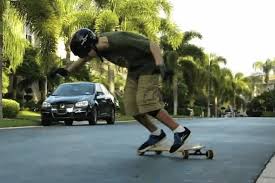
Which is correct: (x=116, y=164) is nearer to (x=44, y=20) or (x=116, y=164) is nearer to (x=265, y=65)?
(x=44, y=20)

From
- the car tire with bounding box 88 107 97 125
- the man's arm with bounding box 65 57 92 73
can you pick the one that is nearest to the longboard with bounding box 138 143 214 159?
the man's arm with bounding box 65 57 92 73

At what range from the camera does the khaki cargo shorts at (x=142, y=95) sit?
8.50m

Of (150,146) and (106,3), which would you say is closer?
(150,146)

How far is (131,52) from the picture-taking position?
28.1ft

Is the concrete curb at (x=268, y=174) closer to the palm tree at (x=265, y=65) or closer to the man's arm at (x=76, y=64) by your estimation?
the man's arm at (x=76, y=64)

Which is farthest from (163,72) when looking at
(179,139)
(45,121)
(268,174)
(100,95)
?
(100,95)

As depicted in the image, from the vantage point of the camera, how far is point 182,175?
276 inches

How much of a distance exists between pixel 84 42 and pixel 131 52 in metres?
0.67

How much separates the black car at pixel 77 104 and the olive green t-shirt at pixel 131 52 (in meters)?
12.2

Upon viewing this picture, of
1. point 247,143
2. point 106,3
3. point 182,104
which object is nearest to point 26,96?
point 106,3

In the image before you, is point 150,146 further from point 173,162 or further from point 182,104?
point 182,104

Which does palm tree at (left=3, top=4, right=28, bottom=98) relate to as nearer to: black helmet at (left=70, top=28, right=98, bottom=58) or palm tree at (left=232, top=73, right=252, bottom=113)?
black helmet at (left=70, top=28, right=98, bottom=58)

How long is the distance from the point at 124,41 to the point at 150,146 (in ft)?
5.20

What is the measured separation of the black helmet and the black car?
12500mm
